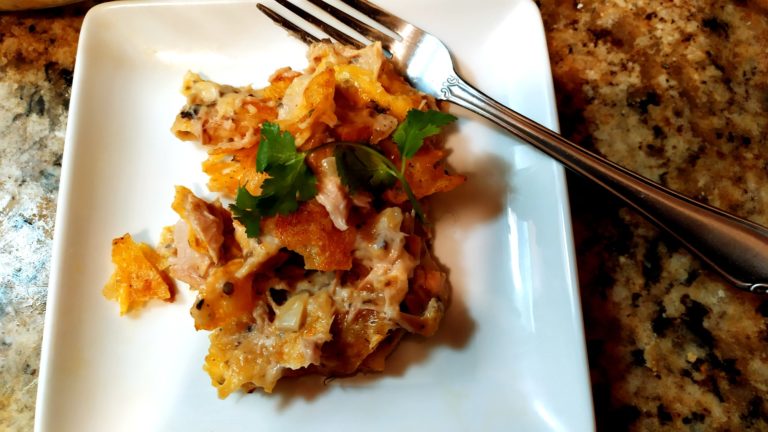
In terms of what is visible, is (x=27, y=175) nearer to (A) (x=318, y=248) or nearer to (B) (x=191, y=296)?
(B) (x=191, y=296)

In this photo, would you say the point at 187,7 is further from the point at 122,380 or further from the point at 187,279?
the point at 122,380

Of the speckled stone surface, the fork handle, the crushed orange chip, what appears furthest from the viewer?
the speckled stone surface

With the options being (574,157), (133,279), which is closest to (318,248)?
(133,279)

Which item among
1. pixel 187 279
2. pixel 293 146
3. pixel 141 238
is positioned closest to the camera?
pixel 293 146

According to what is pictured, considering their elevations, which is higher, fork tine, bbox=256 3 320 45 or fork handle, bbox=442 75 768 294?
fork handle, bbox=442 75 768 294

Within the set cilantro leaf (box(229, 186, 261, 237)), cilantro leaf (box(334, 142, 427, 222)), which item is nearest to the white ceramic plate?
→ cilantro leaf (box(334, 142, 427, 222))

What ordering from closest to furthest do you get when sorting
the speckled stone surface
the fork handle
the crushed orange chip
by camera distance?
the fork handle
the crushed orange chip
the speckled stone surface

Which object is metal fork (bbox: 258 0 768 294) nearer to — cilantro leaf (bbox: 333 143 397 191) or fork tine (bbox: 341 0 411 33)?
fork tine (bbox: 341 0 411 33)

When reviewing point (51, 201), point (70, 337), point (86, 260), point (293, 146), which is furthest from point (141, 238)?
point (293, 146)
